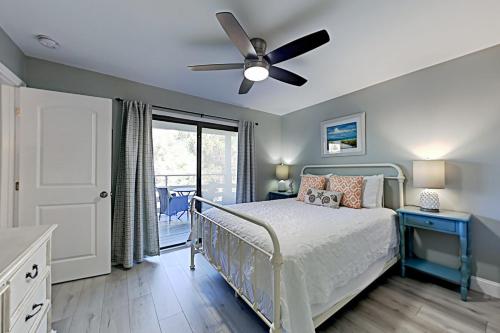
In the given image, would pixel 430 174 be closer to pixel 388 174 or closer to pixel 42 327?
pixel 388 174

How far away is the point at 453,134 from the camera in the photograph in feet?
7.52

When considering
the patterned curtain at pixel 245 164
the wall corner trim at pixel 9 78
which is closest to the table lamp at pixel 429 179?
the patterned curtain at pixel 245 164

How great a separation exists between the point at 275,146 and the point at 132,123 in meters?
2.73

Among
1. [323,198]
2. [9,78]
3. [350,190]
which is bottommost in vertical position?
[323,198]

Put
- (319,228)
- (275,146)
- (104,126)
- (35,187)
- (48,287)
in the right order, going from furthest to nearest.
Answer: (275,146) → (104,126) → (35,187) → (319,228) → (48,287)

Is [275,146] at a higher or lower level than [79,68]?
lower

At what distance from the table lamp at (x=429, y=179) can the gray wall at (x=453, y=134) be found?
24 centimetres

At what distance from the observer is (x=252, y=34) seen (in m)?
1.90

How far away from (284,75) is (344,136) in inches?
68.1

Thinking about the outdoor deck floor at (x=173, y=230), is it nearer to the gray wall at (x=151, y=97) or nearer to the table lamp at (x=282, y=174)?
the gray wall at (x=151, y=97)

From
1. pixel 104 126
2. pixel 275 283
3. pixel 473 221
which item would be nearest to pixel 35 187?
pixel 104 126

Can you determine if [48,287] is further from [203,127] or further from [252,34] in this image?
[203,127]

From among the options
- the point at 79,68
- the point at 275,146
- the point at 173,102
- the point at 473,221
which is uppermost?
the point at 79,68

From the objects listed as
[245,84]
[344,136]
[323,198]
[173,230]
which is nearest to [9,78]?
[245,84]
